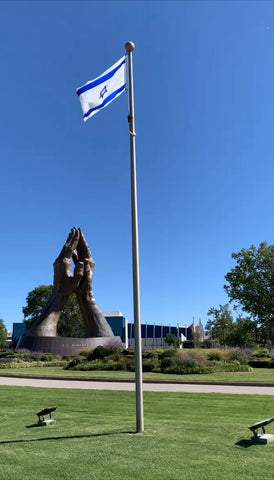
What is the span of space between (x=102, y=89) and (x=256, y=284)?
42729 millimetres

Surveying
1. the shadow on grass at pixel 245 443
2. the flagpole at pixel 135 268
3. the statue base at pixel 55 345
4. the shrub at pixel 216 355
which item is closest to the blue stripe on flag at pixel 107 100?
the flagpole at pixel 135 268

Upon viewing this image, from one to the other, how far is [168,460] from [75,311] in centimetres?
6355

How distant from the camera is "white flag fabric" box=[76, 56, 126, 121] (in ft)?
26.6

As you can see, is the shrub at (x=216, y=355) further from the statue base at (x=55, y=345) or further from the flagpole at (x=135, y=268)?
the flagpole at (x=135, y=268)

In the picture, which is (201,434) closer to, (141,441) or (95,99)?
(141,441)

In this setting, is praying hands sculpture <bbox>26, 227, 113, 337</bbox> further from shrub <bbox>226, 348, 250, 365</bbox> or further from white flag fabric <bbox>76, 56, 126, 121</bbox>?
white flag fabric <bbox>76, 56, 126, 121</bbox>

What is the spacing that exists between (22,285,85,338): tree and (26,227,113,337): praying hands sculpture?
29.1 metres

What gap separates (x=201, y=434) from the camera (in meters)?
6.58

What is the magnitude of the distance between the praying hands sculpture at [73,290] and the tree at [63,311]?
2911 centimetres

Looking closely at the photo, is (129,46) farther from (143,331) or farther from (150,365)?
(143,331)

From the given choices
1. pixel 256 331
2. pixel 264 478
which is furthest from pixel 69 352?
pixel 264 478

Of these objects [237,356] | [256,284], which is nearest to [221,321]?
[256,284]

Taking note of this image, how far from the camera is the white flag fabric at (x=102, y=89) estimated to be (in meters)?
8.09

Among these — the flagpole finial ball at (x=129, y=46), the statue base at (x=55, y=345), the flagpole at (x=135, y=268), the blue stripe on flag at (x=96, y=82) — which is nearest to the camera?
the flagpole at (x=135, y=268)
